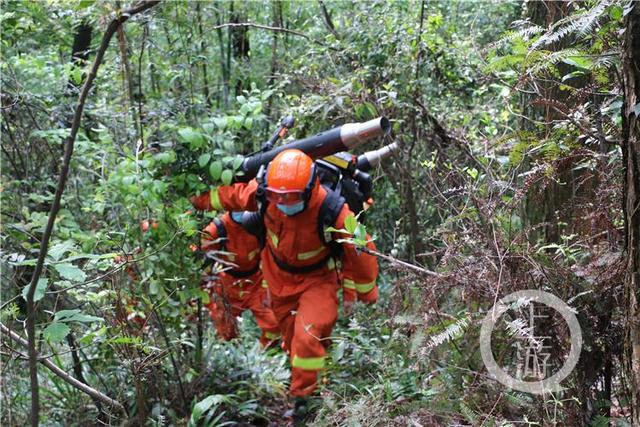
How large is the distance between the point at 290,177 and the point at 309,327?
47.0 inches

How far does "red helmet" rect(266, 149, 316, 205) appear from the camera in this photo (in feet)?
16.1

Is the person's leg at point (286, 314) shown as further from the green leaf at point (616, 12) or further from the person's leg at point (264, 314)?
the green leaf at point (616, 12)

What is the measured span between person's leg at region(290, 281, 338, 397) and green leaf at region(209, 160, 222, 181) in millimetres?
1330

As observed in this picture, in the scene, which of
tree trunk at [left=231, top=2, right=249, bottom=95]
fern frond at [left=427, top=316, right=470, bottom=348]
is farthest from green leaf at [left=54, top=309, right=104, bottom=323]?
tree trunk at [left=231, top=2, right=249, bottom=95]

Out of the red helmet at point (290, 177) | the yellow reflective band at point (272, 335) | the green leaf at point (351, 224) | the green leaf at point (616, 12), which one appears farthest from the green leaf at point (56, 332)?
the yellow reflective band at point (272, 335)

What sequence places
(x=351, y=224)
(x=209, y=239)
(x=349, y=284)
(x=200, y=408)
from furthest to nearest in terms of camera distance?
(x=349, y=284) → (x=209, y=239) → (x=200, y=408) → (x=351, y=224)

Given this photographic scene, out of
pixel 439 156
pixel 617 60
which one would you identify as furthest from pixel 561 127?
pixel 439 156

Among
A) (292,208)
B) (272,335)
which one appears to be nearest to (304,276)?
(292,208)

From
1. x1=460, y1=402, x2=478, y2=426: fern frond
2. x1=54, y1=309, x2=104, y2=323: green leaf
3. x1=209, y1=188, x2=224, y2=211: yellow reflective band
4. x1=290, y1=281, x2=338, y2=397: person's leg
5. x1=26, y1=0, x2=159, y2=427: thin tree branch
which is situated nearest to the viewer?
x1=26, y1=0, x2=159, y2=427: thin tree branch

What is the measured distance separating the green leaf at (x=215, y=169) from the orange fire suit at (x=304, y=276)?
0.99 feet

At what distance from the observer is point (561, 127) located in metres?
2.86

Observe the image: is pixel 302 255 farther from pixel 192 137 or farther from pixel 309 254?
pixel 192 137

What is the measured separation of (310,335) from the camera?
5.21 meters

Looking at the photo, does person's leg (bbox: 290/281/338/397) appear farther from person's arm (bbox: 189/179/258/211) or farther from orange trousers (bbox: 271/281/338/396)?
person's arm (bbox: 189/179/258/211)
